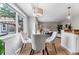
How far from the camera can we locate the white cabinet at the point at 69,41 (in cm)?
236

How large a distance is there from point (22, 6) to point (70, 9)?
Answer: 957 mm

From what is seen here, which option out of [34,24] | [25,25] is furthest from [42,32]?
[25,25]

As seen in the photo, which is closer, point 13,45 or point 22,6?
point 22,6

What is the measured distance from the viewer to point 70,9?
2.12m

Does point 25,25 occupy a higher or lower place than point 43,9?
lower

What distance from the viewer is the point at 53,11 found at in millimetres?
2242

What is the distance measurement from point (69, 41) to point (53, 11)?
2.95 feet

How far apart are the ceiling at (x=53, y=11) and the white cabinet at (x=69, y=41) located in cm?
37

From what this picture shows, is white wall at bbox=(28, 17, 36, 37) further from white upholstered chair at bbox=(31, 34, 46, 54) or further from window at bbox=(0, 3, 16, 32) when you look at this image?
window at bbox=(0, 3, 16, 32)

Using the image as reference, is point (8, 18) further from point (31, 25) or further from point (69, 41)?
point (69, 41)

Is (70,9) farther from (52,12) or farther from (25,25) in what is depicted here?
(25,25)
